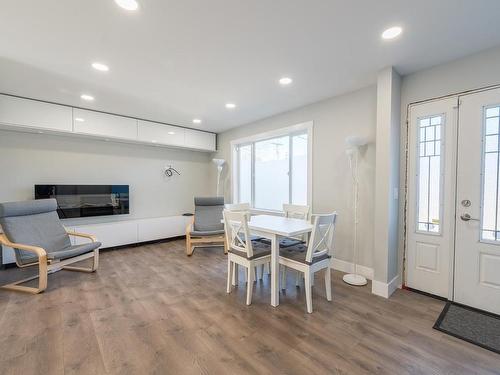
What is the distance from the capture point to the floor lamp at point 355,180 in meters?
2.91

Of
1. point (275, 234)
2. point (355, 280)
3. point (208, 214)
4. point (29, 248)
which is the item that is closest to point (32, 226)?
point (29, 248)

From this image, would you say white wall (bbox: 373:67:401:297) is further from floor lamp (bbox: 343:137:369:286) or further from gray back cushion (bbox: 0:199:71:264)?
gray back cushion (bbox: 0:199:71:264)

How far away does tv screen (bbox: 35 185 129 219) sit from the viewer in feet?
12.8

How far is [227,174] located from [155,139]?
66.9 inches

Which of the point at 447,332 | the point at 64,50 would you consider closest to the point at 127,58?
the point at 64,50

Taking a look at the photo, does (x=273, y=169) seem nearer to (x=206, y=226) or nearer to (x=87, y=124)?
(x=206, y=226)

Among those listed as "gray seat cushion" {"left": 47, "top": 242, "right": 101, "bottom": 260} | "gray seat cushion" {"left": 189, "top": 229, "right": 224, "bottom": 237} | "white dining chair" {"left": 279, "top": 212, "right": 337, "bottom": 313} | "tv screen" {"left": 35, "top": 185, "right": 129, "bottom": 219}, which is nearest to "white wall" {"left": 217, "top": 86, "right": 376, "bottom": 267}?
"white dining chair" {"left": 279, "top": 212, "right": 337, "bottom": 313}

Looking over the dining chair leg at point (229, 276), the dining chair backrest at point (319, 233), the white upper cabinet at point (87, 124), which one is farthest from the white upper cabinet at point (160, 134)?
the dining chair backrest at point (319, 233)

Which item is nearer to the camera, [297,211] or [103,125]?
[297,211]

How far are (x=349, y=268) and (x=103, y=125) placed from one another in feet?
14.9

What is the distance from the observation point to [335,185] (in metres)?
3.39

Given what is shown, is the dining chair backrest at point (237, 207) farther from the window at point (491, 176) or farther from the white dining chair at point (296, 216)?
the window at point (491, 176)

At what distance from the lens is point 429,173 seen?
2586mm

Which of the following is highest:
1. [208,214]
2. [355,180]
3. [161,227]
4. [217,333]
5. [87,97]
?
[87,97]
